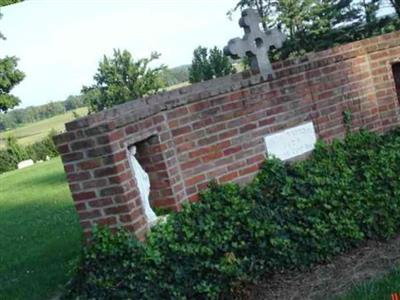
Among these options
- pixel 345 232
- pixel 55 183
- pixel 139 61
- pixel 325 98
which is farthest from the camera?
pixel 139 61

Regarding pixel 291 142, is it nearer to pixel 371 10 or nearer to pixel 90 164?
pixel 90 164

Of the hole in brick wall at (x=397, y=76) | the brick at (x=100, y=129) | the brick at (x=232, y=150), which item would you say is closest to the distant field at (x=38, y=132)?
the hole in brick wall at (x=397, y=76)

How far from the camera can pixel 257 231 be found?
168 inches

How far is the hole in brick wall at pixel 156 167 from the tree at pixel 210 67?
24.2m

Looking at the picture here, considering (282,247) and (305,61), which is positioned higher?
(305,61)

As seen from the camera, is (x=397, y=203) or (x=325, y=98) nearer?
(x=397, y=203)

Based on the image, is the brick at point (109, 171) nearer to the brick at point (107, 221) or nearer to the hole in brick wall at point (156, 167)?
the brick at point (107, 221)

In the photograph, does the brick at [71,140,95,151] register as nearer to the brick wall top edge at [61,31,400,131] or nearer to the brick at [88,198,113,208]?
the brick wall top edge at [61,31,400,131]

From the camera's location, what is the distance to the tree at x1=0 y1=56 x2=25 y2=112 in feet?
142

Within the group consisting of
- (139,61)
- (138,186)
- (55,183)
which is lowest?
(55,183)

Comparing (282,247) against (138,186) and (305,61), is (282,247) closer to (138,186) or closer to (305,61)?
(138,186)

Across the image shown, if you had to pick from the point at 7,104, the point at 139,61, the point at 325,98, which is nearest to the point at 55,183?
the point at 325,98

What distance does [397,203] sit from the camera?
4.91 m

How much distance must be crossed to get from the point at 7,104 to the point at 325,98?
41.8 m
